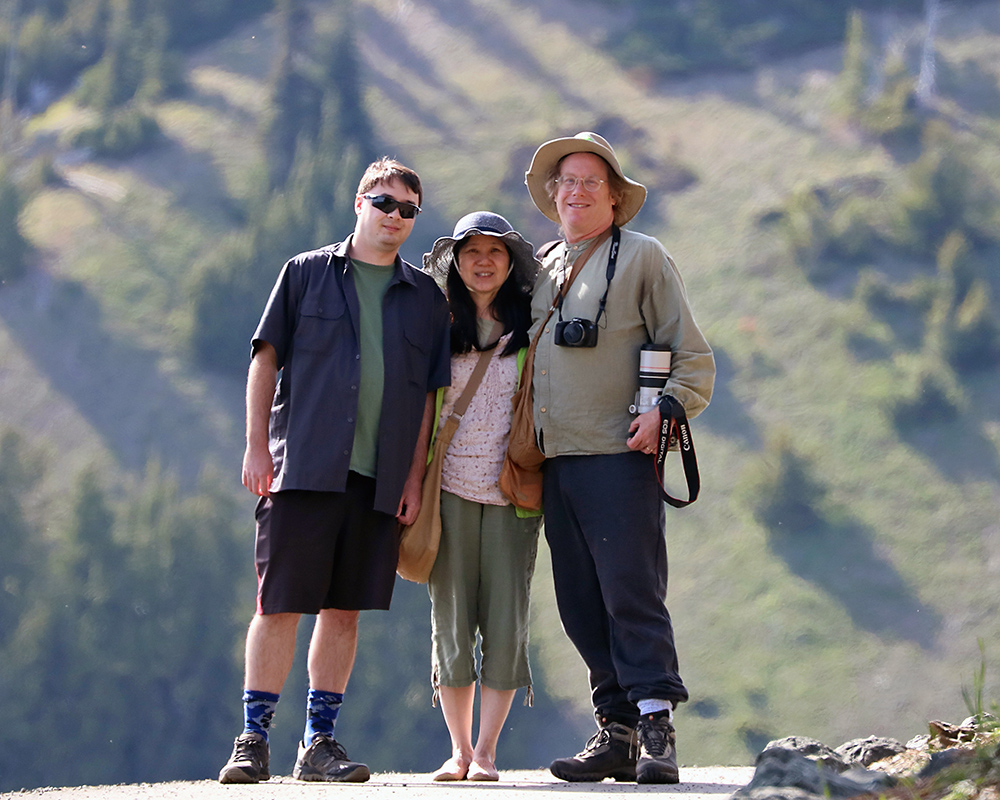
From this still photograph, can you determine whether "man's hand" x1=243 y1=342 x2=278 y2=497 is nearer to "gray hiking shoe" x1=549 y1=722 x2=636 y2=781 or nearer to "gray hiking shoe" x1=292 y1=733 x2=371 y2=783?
"gray hiking shoe" x1=292 y1=733 x2=371 y2=783

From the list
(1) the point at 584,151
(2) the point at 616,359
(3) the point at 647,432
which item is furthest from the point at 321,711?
(1) the point at 584,151

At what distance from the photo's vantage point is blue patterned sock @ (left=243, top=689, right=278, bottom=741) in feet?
12.2

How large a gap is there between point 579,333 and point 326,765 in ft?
4.84

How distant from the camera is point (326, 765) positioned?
3770 mm

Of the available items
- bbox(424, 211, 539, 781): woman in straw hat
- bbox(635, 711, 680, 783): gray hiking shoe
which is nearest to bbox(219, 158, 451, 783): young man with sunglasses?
bbox(424, 211, 539, 781): woman in straw hat

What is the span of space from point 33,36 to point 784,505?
41593 mm

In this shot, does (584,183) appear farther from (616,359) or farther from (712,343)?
(712,343)

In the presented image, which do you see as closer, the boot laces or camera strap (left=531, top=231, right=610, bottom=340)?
the boot laces

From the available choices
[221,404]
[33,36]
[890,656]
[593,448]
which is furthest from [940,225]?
[593,448]

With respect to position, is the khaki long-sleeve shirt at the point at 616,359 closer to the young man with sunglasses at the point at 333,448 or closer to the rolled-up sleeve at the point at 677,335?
the rolled-up sleeve at the point at 677,335

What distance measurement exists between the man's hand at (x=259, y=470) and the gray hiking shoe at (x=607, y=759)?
119 centimetres

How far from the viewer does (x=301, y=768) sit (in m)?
3.82

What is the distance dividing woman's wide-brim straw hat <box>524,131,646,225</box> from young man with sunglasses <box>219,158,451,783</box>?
47cm

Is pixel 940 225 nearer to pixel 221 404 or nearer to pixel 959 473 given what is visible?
pixel 959 473
